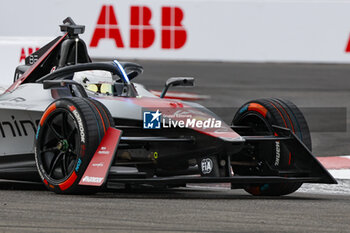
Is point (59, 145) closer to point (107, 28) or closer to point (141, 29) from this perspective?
point (141, 29)

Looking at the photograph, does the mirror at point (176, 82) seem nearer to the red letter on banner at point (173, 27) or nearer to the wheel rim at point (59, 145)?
the wheel rim at point (59, 145)

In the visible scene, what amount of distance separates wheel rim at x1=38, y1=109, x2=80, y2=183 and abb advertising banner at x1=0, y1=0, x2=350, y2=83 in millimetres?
18387

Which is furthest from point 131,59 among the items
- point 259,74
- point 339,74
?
point 339,74

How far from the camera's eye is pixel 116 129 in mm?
7852

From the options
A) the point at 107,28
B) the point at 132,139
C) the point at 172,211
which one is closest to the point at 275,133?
the point at 132,139

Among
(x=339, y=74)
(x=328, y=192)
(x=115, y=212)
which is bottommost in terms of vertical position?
(x=339, y=74)

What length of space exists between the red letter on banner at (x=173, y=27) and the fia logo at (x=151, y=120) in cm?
1865

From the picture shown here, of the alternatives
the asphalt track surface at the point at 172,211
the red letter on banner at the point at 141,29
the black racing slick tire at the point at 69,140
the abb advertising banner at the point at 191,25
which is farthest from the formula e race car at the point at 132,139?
the abb advertising banner at the point at 191,25

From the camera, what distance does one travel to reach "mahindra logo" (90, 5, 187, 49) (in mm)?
26766

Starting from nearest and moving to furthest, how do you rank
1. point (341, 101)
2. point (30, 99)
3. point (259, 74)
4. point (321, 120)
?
point (30, 99) < point (321, 120) < point (341, 101) < point (259, 74)

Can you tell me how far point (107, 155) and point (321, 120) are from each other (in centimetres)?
966

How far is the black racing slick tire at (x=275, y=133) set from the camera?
28.6 feet

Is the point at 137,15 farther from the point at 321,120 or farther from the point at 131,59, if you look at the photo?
the point at 321,120

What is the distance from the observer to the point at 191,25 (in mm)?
27094
